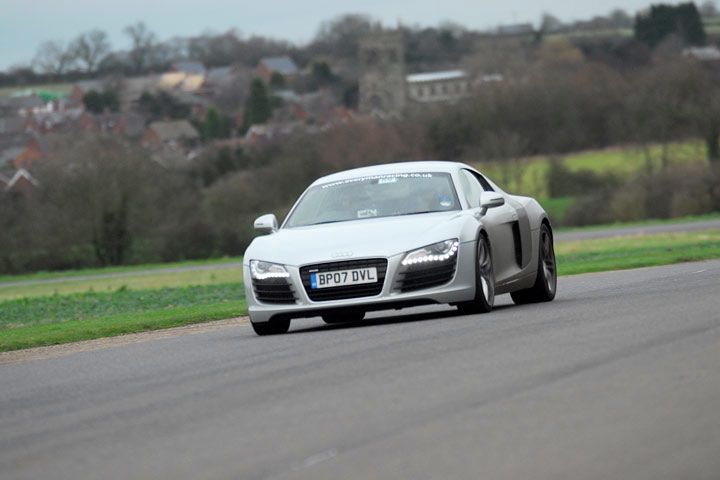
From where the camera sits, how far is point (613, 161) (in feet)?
298

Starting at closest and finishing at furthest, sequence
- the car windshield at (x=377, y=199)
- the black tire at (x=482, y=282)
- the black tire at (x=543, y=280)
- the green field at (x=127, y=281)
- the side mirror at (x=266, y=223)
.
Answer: the black tire at (x=482, y=282), the car windshield at (x=377, y=199), the side mirror at (x=266, y=223), the black tire at (x=543, y=280), the green field at (x=127, y=281)

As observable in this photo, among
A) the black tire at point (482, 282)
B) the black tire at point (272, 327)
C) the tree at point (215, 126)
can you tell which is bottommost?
the tree at point (215, 126)

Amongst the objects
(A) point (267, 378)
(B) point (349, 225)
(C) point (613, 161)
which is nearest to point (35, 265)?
(C) point (613, 161)

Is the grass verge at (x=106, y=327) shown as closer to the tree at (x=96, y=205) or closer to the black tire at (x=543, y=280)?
the black tire at (x=543, y=280)

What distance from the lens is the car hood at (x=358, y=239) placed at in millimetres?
13922

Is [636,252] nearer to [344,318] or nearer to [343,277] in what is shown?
[344,318]

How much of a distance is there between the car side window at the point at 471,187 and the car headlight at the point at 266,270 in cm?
200

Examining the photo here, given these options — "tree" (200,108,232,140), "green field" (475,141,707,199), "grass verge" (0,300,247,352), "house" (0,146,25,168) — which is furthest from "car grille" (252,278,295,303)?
"tree" (200,108,232,140)

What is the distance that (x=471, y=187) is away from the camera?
51.8 ft

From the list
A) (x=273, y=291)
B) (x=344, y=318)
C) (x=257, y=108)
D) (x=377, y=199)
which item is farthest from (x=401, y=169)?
(x=257, y=108)

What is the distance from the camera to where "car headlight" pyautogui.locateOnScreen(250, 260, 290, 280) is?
557 inches

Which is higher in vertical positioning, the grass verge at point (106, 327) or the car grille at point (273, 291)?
the car grille at point (273, 291)

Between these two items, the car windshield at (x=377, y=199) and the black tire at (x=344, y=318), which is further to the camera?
the black tire at (x=344, y=318)

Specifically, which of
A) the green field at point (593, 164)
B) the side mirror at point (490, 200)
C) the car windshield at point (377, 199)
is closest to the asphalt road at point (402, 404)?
the side mirror at point (490, 200)
